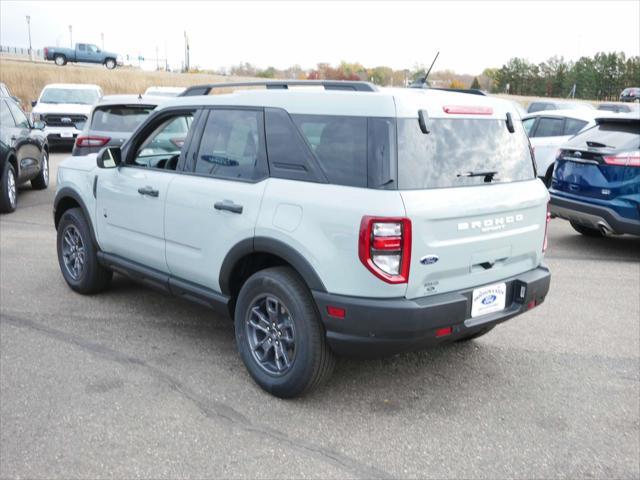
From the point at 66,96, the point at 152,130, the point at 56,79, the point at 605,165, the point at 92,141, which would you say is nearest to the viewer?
the point at 152,130

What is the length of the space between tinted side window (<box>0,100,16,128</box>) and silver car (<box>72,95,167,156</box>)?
53.3 inches

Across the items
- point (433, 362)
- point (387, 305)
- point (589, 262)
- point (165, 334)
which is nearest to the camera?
point (387, 305)

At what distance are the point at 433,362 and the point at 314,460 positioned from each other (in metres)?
1.55

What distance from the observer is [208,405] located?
386cm

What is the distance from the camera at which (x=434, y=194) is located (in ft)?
11.6

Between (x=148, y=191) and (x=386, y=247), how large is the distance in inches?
86.9

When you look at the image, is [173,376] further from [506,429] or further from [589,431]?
[589,431]

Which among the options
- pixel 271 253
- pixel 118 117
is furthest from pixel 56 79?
pixel 271 253

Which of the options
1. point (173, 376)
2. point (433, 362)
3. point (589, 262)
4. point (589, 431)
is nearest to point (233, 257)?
point (173, 376)

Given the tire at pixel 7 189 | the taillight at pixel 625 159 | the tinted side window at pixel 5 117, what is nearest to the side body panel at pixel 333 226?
the taillight at pixel 625 159

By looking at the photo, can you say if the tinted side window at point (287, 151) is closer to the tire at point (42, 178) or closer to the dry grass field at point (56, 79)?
the tire at point (42, 178)

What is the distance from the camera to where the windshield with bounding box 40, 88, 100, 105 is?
18.4 meters

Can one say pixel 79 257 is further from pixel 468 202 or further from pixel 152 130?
pixel 468 202

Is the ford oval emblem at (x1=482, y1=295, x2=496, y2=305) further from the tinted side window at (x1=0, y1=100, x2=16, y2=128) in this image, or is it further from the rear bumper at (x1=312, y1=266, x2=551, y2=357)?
the tinted side window at (x1=0, y1=100, x2=16, y2=128)
